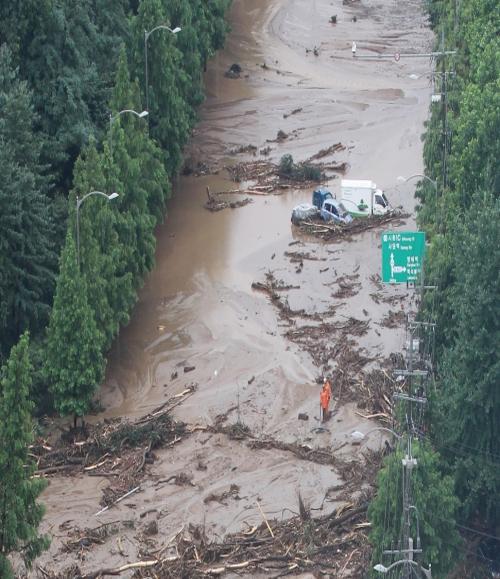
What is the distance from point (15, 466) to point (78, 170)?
18.1 metres

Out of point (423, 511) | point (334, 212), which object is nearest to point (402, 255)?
point (334, 212)

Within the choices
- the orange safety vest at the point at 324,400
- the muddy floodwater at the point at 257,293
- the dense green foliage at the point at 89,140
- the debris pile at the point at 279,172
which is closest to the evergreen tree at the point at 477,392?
the muddy floodwater at the point at 257,293

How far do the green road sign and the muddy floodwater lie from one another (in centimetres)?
314

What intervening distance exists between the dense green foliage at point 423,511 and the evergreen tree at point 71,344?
38.3ft

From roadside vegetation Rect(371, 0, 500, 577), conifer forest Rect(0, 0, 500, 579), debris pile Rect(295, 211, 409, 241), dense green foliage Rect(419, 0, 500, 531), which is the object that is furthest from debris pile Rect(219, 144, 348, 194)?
roadside vegetation Rect(371, 0, 500, 577)

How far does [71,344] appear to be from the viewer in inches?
1813

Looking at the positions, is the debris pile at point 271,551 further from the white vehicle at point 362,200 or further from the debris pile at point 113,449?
the white vehicle at point 362,200

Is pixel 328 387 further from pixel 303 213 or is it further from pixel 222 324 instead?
pixel 303 213

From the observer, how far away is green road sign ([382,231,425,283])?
161ft

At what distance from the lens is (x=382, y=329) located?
174ft

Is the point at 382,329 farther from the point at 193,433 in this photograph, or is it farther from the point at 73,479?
the point at 73,479

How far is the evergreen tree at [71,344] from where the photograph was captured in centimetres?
4575

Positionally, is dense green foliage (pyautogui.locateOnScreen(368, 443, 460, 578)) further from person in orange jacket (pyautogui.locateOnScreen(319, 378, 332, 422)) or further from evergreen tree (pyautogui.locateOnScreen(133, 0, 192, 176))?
evergreen tree (pyautogui.locateOnScreen(133, 0, 192, 176))

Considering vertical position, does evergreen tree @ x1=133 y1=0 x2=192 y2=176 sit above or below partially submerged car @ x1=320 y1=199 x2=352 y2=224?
above
